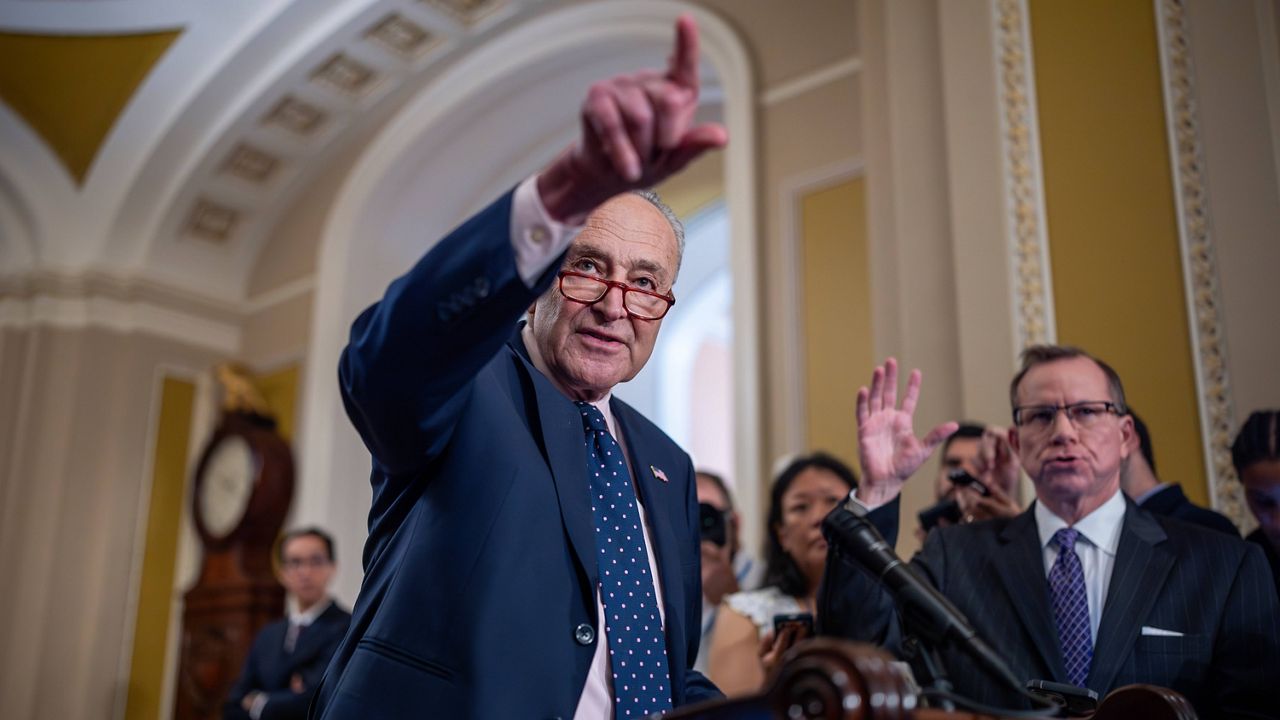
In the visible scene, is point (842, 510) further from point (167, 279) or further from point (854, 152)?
point (167, 279)

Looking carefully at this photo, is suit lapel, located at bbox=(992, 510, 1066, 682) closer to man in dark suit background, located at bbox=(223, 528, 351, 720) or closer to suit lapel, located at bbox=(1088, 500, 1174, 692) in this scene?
suit lapel, located at bbox=(1088, 500, 1174, 692)

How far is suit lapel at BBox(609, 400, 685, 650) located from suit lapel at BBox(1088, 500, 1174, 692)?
85 cm

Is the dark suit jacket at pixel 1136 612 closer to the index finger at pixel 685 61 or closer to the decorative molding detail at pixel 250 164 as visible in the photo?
the index finger at pixel 685 61

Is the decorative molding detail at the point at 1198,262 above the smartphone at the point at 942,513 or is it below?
above

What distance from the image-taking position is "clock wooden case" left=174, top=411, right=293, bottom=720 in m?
6.71

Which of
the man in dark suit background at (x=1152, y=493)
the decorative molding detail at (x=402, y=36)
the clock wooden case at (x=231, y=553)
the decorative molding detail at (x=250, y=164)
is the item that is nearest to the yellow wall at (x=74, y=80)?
the decorative molding detail at (x=250, y=164)

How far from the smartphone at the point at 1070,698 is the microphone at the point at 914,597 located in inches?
6.1

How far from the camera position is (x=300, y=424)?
7.58 m

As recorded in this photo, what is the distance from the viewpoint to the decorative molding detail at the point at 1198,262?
3270mm

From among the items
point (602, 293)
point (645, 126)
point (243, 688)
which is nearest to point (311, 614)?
point (243, 688)

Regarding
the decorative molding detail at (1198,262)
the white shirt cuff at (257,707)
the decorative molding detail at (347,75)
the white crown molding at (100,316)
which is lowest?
the white shirt cuff at (257,707)

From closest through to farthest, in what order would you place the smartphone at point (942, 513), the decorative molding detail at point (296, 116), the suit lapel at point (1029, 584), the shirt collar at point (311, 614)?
the suit lapel at point (1029, 584), the smartphone at point (942, 513), the shirt collar at point (311, 614), the decorative molding detail at point (296, 116)

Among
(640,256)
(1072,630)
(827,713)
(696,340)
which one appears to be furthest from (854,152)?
(696,340)

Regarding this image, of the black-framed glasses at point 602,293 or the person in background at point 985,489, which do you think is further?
the person in background at point 985,489
